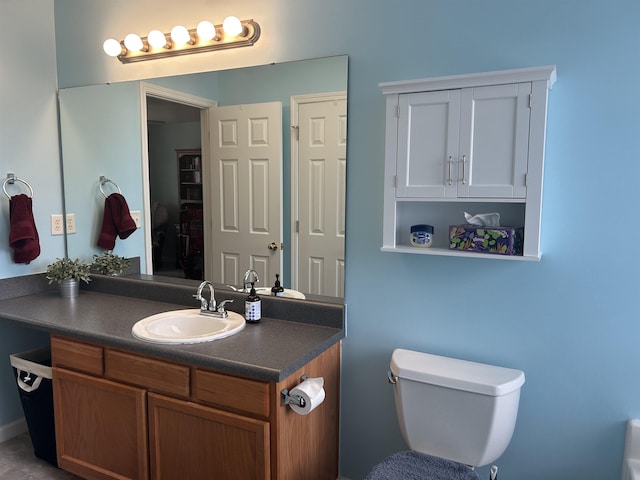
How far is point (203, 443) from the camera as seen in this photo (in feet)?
5.87

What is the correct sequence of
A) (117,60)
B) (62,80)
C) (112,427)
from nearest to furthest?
(112,427) → (117,60) → (62,80)

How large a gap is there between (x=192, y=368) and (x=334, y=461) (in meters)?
0.83

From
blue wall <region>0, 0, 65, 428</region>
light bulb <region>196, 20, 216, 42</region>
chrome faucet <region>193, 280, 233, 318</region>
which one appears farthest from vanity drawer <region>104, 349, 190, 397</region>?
light bulb <region>196, 20, 216, 42</region>

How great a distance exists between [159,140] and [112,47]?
51cm

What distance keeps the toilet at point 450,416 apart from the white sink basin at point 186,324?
714 mm

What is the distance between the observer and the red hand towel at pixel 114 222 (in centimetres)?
270

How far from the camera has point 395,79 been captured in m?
1.90

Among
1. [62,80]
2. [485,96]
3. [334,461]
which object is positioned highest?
[62,80]

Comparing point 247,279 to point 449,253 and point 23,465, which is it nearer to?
point 449,253

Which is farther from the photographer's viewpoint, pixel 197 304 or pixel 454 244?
pixel 197 304

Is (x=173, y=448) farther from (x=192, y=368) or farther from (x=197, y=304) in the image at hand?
(x=197, y=304)

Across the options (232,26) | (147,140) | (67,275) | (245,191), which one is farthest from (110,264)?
(232,26)

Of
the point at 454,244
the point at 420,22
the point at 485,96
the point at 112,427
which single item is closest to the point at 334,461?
the point at 112,427

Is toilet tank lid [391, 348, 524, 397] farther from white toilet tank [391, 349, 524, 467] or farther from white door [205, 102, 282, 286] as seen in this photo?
white door [205, 102, 282, 286]
